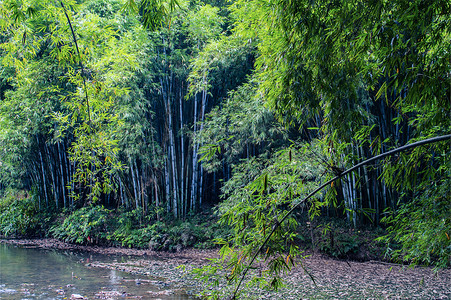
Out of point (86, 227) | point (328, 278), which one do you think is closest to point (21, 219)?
point (86, 227)

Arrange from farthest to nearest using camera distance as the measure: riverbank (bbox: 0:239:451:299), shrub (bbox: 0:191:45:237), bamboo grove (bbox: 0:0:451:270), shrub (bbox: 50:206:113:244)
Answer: shrub (bbox: 0:191:45:237) < shrub (bbox: 50:206:113:244) < riverbank (bbox: 0:239:451:299) < bamboo grove (bbox: 0:0:451:270)

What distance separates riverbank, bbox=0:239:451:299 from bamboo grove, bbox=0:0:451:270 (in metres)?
0.98

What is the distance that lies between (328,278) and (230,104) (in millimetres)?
3597

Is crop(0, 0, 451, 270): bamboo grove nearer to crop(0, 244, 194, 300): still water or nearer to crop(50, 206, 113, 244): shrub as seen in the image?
crop(50, 206, 113, 244): shrub

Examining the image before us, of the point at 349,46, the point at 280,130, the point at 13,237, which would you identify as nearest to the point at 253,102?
the point at 280,130

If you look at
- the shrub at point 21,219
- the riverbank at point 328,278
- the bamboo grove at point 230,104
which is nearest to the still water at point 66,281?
the riverbank at point 328,278

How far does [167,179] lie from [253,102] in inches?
136

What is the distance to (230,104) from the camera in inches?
248

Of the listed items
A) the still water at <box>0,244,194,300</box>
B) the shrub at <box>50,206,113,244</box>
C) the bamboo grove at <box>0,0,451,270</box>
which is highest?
the bamboo grove at <box>0,0,451,270</box>

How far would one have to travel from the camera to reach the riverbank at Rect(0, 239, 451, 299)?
3.80m

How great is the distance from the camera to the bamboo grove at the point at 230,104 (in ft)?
4.87


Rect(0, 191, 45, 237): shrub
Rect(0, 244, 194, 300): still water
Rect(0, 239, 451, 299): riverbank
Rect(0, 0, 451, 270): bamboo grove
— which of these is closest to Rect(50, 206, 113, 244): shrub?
Rect(0, 0, 451, 270): bamboo grove

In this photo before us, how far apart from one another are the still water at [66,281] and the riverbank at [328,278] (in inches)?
10.7

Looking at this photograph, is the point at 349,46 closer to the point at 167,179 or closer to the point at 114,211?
the point at 167,179
